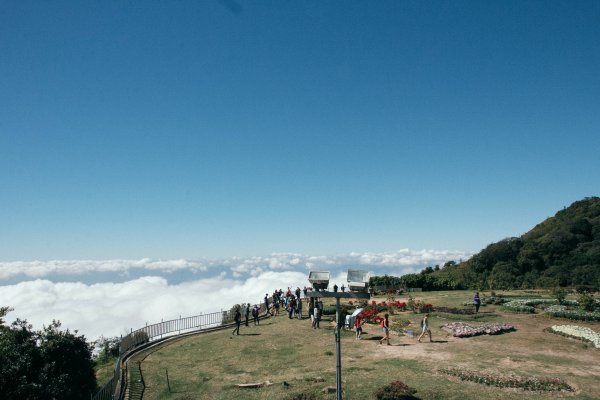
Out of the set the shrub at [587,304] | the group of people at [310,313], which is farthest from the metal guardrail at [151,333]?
the shrub at [587,304]

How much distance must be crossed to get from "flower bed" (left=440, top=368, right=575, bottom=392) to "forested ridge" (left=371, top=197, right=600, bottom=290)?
1505 inches

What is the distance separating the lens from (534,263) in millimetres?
66938

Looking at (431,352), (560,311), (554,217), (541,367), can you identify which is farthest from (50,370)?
(554,217)

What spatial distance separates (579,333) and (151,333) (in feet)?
90.8

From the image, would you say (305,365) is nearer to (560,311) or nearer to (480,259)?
(560,311)

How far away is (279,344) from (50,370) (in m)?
12.5

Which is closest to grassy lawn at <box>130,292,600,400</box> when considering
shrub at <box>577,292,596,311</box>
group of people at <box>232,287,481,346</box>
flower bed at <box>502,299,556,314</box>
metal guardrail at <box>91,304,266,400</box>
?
group of people at <box>232,287,481,346</box>

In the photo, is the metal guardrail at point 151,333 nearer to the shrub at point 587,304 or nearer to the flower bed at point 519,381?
the flower bed at point 519,381

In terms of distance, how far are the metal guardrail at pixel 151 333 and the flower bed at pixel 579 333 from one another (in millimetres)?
24418

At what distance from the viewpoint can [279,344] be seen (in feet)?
81.0

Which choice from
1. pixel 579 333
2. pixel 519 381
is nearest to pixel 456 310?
pixel 579 333

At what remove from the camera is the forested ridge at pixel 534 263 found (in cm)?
5428

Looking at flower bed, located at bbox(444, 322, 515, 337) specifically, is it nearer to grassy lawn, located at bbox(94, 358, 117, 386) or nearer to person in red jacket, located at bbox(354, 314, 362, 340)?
person in red jacket, located at bbox(354, 314, 362, 340)

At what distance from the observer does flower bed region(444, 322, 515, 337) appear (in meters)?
23.9
